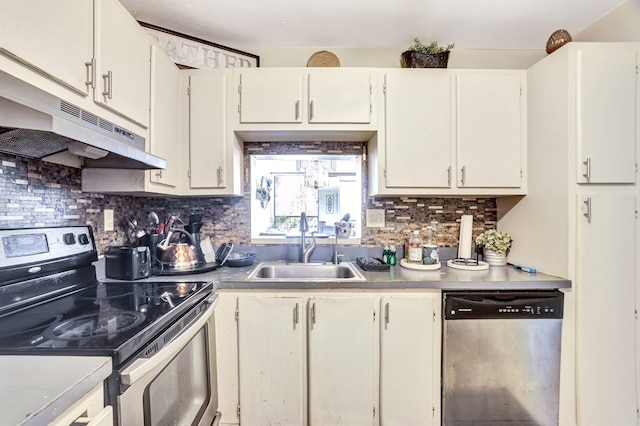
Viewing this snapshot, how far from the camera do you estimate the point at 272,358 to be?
1.56 meters

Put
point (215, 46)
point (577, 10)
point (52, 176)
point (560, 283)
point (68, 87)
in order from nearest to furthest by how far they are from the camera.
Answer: point (68, 87)
point (52, 176)
point (560, 283)
point (577, 10)
point (215, 46)

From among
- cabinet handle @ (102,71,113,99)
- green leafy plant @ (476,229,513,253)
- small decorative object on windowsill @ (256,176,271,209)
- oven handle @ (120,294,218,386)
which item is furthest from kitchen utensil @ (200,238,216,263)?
green leafy plant @ (476,229,513,253)

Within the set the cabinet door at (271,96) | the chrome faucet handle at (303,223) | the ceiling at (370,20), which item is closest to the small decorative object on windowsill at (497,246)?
the chrome faucet handle at (303,223)

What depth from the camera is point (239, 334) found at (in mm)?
1562

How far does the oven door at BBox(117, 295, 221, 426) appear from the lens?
0.82 metres

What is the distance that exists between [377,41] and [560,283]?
1.85 metres

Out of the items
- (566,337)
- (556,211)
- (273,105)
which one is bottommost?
(566,337)

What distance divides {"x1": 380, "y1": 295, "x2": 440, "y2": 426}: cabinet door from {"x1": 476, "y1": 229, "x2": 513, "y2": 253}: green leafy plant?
723 millimetres

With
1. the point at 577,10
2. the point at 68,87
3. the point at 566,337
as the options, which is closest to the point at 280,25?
the point at 68,87

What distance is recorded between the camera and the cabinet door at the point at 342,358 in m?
1.55

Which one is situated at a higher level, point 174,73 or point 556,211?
point 174,73

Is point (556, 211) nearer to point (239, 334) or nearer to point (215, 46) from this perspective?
point (239, 334)

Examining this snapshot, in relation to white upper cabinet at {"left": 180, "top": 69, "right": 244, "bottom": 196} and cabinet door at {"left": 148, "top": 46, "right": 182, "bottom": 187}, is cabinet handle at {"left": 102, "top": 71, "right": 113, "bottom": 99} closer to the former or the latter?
cabinet door at {"left": 148, "top": 46, "right": 182, "bottom": 187}

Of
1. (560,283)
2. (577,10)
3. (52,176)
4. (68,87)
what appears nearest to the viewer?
(68,87)
